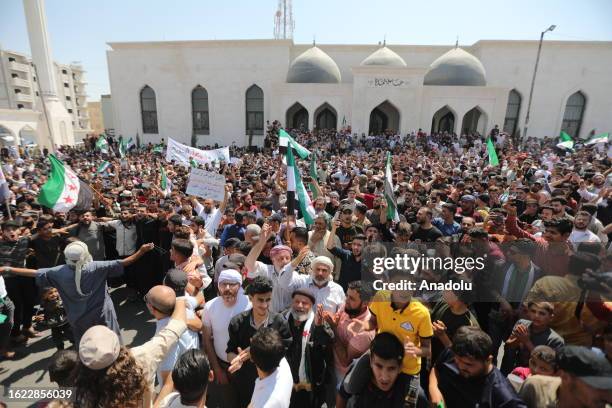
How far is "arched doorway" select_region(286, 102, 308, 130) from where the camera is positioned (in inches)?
949

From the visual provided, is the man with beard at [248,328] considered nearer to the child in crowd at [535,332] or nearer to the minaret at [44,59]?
the child in crowd at [535,332]

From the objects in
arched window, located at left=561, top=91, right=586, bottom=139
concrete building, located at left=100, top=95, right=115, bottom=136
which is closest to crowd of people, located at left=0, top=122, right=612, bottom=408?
arched window, located at left=561, top=91, right=586, bottom=139

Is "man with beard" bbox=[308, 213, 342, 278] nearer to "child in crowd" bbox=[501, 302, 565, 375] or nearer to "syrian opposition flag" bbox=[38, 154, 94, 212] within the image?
"child in crowd" bbox=[501, 302, 565, 375]

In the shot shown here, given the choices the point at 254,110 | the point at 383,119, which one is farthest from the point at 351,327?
the point at 254,110

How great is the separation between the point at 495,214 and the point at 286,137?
354cm

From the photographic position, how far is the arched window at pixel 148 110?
26.5 meters

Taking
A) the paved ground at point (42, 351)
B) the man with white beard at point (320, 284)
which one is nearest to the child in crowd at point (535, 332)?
the man with white beard at point (320, 284)

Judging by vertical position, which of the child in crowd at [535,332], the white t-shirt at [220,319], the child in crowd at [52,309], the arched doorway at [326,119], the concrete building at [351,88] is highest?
the concrete building at [351,88]

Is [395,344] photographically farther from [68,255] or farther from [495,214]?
[495,214]

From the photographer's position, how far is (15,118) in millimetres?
25531

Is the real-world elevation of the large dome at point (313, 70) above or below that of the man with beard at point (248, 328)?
above

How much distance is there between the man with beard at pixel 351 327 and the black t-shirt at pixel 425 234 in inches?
78.8

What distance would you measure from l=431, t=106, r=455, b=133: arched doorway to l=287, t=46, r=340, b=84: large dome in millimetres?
7829

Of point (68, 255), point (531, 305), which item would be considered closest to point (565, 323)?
point (531, 305)
